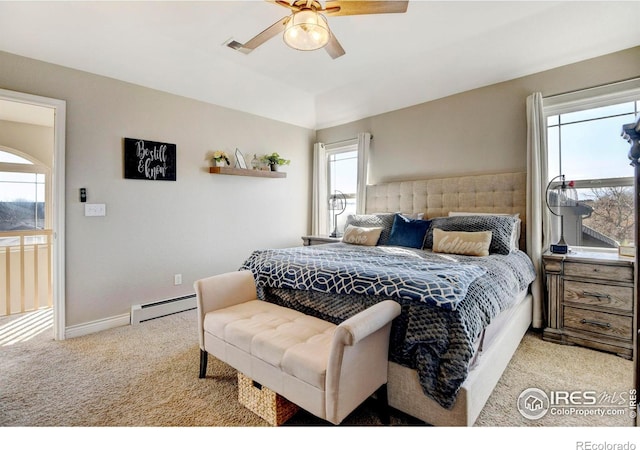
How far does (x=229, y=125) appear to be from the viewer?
393 centimetres

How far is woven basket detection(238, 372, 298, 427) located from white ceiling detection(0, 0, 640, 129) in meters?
2.84

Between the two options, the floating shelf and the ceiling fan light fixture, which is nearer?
the ceiling fan light fixture

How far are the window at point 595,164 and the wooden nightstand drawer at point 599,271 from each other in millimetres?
451

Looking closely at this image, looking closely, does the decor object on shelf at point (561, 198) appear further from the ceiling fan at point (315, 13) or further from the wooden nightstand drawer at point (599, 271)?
the ceiling fan at point (315, 13)

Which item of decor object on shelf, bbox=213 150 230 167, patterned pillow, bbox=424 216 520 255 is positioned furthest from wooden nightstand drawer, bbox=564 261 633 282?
decor object on shelf, bbox=213 150 230 167

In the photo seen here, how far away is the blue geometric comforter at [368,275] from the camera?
159 centimetres

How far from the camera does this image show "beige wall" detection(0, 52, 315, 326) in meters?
2.79

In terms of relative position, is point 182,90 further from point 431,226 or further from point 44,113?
point 431,226

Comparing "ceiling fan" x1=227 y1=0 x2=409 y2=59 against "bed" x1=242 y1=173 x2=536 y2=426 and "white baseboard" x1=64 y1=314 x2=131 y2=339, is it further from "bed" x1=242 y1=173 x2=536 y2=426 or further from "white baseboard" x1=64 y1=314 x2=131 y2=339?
"white baseboard" x1=64 y1=314 x2=131 y2=339

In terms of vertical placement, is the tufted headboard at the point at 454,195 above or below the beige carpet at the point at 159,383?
above

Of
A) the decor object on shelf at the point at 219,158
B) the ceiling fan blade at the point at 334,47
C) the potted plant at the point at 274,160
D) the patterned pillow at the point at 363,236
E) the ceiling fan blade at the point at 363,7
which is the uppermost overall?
the ceiling fan blade at the point at 363,7

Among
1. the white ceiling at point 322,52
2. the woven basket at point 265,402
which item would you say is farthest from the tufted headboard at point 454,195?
the woven basket at point 265,402

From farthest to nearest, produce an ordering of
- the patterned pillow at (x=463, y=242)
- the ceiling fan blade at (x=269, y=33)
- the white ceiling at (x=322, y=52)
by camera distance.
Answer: the patterned pillow at (x=463, y=242) < the white ceiling at (x=322, y=52) < the ceiling fan blade at (x=269, y=33)

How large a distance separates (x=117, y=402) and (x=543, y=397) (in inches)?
103
